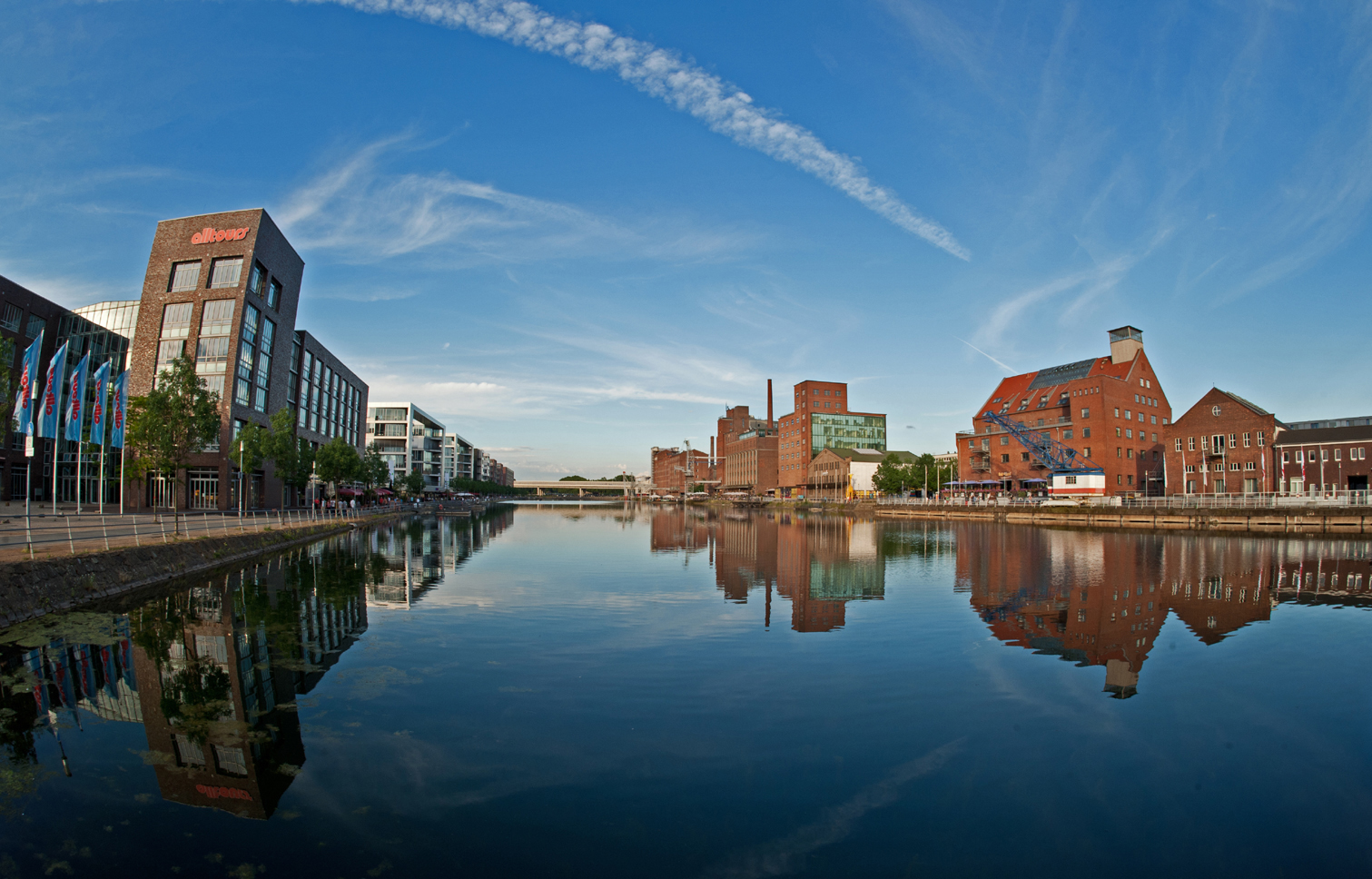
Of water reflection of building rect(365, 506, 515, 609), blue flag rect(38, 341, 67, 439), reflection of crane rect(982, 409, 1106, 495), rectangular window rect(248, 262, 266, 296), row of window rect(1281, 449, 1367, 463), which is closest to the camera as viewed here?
water reflection of building rect(365, 506, 515, 609)

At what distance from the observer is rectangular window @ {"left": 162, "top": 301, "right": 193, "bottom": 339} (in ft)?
199

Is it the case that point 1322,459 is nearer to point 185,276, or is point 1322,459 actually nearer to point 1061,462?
point 1061,462

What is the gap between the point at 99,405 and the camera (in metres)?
31.0

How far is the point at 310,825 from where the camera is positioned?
684cm

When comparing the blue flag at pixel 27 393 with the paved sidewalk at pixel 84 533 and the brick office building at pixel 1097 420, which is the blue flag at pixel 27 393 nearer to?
the paved sidewalk at pixel 84 533

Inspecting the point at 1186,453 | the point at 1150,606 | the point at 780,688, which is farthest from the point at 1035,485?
the point at 780,688

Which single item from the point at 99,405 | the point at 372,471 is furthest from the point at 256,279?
the point at 99,405

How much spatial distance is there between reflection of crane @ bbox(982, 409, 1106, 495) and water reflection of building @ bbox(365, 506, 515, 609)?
6473 centimetres

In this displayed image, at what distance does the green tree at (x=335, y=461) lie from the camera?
2640 inches

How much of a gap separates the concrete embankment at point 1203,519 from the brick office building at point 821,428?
82932mm

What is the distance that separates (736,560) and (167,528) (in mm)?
27655

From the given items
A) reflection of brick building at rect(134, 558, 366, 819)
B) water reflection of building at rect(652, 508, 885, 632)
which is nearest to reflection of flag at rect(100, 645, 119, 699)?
reflection of brick building at rect(134, 558, 366, 819)

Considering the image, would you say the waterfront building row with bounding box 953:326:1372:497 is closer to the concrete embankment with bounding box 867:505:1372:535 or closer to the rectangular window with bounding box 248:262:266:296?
the concrete embankment with bounding box 867:505:1372:535

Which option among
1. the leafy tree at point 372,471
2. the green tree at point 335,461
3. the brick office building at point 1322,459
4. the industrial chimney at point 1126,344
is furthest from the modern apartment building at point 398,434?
the brick office building at point 1322,459
